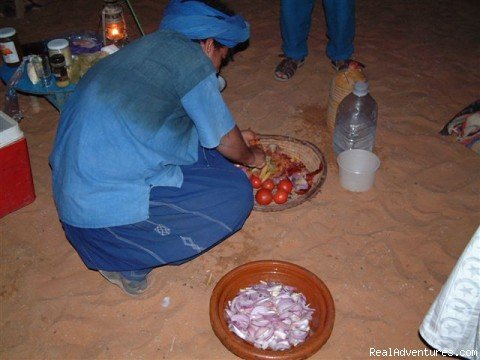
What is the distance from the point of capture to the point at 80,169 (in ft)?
5.95

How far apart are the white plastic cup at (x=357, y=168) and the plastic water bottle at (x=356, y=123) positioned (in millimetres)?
205

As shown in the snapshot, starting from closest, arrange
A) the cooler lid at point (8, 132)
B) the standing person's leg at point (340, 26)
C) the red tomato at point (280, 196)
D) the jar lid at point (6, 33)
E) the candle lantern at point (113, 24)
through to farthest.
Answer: the cooler lid at point (8, 132) → the red tomato at point (280, 196) → the jar lid at point (6, 33) → the candle lantern at point (113, 24) → the standing person's leg at point (340, 26)

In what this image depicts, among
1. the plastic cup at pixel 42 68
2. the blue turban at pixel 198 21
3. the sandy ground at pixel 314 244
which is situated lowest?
the sandy ground at pixel 314 244

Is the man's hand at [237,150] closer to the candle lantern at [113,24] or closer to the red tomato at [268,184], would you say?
the red tomato at [268,184]

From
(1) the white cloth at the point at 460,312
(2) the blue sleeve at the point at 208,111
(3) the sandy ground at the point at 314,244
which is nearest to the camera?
(1) the white cloth at the point at 460,312

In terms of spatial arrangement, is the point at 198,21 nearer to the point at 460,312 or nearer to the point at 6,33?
the point at 460,312

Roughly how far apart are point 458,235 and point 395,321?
0.70 metres

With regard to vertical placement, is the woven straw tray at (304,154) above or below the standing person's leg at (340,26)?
below

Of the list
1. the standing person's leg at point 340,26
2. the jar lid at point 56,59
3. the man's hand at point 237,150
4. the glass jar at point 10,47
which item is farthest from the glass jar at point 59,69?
the standing person's leg at point 340,26

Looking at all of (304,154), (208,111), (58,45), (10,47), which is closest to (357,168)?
(304,154)

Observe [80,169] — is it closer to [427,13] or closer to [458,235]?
[458,235]

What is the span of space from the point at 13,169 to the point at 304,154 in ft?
5.59

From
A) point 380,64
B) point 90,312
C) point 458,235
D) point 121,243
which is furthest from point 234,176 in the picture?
point 380,64

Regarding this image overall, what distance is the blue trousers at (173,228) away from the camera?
2.00 m
